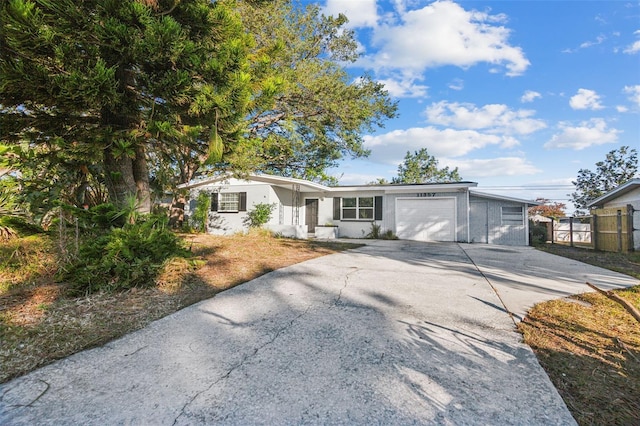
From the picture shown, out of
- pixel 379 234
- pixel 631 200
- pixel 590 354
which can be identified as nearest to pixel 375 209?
pixel 379 234

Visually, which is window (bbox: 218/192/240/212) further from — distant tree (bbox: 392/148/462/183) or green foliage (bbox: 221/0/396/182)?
distant tree (bbox: 392/148/462/183)

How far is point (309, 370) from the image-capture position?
93.7 inches

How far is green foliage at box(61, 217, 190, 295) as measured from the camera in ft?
13.4

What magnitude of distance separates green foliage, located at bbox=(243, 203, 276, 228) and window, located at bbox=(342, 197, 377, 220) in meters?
3.84

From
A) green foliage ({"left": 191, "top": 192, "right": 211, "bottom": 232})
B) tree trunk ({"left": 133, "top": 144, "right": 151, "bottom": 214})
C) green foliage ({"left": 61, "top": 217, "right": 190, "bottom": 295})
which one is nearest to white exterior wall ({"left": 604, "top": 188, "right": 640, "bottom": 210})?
green foliage ({"left": 61, "top": 217, "right": 190, "bottom": 295})

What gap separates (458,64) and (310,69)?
5.27 metres

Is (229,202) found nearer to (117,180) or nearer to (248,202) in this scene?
(248,202)

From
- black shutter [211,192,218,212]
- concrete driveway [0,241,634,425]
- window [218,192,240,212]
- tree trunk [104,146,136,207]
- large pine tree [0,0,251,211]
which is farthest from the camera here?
black shutter [211,192,218,212]

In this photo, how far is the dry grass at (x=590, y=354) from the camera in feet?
6.21

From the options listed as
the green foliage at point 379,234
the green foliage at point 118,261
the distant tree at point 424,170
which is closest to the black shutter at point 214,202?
the green foliage at point 379,234

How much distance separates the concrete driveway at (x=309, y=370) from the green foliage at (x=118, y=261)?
1.18 meters

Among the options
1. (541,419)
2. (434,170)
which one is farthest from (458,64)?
(434,170)

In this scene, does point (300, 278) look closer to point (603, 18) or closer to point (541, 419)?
point (541, 419)

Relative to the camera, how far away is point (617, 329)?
309 cm
